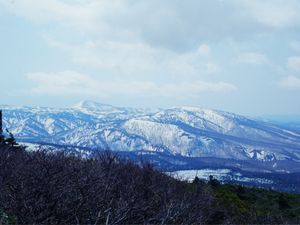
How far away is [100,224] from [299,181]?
10786cm

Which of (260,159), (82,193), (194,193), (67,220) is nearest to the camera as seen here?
(67,220)

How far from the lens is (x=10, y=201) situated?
8.27 metres

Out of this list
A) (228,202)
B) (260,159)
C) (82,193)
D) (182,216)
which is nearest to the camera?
(82,193)

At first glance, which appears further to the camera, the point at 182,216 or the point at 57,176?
the point at 182,216

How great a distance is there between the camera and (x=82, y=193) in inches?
346

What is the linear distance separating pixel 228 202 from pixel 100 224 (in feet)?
52.0

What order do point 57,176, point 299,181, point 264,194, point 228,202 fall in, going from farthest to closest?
point 299,181 → point 264,194 → point 228,202 → point 57,176

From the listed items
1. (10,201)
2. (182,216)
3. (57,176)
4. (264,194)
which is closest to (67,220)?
(10,201)

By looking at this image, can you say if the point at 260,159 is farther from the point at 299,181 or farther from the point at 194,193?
the point at 194,193

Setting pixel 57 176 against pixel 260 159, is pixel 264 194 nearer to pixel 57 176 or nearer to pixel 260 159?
pixel 57 176

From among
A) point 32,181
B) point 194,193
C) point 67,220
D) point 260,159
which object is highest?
point 32,181

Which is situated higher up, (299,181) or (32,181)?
(32,181)

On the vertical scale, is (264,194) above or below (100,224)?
below

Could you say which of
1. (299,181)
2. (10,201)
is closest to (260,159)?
(299,181)
